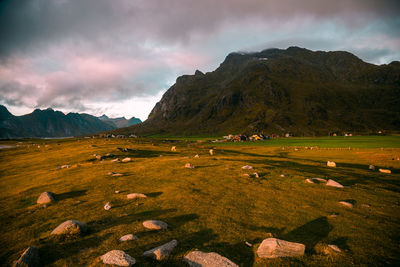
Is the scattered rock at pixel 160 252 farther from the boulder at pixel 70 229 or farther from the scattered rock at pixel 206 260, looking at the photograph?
the boulder at pixel 70 229

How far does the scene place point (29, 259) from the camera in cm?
742

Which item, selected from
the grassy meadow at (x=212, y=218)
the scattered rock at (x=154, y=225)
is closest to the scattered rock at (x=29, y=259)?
the grassy meadow at (x=212, y=218)

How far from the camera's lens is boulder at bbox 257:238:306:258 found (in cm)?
809

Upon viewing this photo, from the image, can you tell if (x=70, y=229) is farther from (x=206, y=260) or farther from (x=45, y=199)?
(x=45, y=199)

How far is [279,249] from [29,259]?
1065 centimetres

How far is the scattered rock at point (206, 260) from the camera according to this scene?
745 cm

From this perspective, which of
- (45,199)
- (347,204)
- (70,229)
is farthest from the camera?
(45,199)

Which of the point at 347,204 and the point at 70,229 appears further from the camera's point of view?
the point at 347,204

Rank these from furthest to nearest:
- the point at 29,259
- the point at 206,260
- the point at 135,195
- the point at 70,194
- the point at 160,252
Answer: the point at 70,194 → the point at 135,195 → the point at 160,252 → the point at 206,260 → the point at 29,259

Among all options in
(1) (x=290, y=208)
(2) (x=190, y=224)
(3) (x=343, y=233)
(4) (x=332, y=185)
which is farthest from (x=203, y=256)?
(4) (x=332, y=185)

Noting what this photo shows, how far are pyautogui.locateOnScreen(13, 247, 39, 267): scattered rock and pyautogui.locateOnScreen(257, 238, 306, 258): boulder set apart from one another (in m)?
9.54

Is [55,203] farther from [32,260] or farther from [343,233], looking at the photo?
[343,233]

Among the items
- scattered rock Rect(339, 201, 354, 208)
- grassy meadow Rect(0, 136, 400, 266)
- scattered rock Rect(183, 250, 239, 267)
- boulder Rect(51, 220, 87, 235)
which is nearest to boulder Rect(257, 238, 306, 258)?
grassy meadow Rect(0, 136, 400, 266)

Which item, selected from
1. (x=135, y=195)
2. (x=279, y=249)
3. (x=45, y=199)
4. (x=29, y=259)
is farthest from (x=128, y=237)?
(x=45, y=199)
